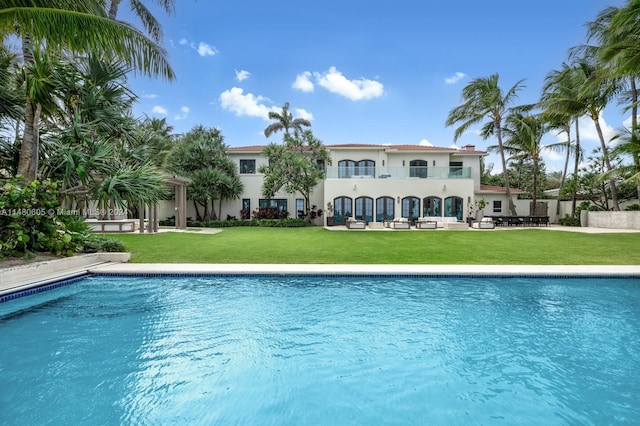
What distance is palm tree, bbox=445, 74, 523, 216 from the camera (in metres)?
25.5

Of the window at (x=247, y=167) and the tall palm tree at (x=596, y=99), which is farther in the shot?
the window at (x=247, y=167)

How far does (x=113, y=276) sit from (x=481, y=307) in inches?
332

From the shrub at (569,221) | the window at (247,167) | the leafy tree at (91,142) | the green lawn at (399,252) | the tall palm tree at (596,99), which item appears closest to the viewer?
the leafy tree at (91,142)

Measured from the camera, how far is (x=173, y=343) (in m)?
4.91

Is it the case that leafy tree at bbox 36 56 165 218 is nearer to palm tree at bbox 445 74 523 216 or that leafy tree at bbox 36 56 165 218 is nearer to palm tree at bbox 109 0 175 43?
palm tree at bbox 109 0 175 43

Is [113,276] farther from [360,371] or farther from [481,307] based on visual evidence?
[481,307]

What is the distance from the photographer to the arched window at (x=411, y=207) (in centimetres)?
2455

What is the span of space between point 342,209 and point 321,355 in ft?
66.6

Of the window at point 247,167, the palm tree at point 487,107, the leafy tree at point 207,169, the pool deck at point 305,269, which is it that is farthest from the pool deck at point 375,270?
the window at point 247,167

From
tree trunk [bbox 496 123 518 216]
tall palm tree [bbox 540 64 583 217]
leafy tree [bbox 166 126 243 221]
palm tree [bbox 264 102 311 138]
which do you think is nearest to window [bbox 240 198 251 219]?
leafy tree [bbox 166 126 243 221]

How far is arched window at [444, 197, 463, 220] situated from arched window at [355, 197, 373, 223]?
5.44 m

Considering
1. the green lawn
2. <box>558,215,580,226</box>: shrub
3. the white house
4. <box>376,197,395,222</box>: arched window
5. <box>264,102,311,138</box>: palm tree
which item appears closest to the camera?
the green lawn

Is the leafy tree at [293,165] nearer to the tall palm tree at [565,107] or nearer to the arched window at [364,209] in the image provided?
the arched window at [364,209]

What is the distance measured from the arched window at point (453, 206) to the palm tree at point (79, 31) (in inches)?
852
